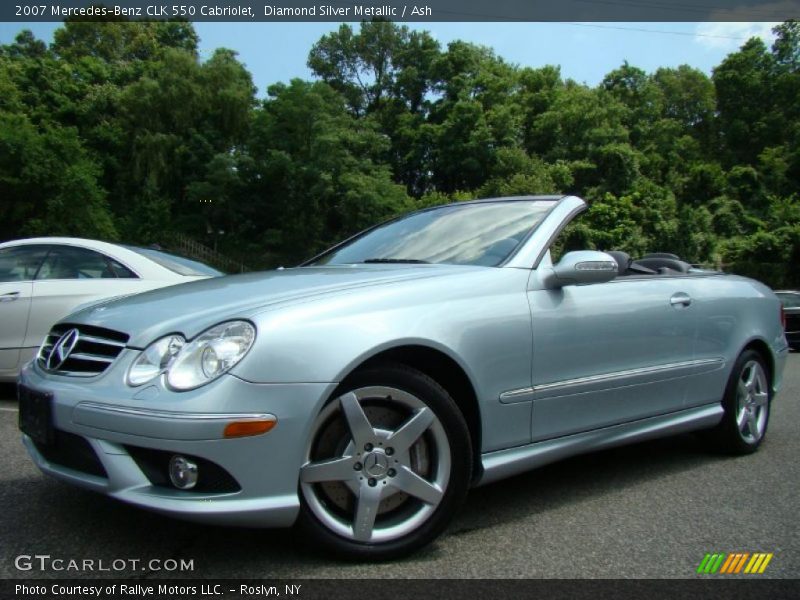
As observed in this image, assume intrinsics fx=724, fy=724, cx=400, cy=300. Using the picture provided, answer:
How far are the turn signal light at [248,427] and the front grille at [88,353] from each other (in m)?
0.57

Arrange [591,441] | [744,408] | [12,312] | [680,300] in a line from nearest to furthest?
1. [591,441]
2. [680,300]
3. [744,408]
4. [12,312]

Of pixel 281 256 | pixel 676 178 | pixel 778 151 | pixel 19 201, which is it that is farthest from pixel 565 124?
pixel 19 201

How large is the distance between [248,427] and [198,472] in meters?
0.22

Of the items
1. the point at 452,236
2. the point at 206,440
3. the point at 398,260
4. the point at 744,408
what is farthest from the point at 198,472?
the point at 744,408

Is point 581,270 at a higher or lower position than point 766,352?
higher

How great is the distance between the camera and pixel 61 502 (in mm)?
3109

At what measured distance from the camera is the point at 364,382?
2.56 meters

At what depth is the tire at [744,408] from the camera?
14.1 ft

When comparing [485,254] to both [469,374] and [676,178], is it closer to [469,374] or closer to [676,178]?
[469,374]

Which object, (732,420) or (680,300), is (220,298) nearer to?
(680,300)

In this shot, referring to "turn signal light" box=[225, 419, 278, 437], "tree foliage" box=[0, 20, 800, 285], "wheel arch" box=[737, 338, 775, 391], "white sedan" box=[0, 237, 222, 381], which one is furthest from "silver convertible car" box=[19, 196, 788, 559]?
"tree foliage" box=[0, 20, 800, 285]

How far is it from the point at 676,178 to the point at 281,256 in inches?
1045

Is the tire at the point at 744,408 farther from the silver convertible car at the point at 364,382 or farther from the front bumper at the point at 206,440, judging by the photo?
the front bumper at the point at 206,440

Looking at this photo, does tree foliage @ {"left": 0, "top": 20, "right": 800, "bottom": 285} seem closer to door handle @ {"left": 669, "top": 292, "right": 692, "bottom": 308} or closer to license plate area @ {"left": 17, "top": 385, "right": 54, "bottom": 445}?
door handle @ {"left": 669, "top": 292, "right": 692, "bottom": 308}
